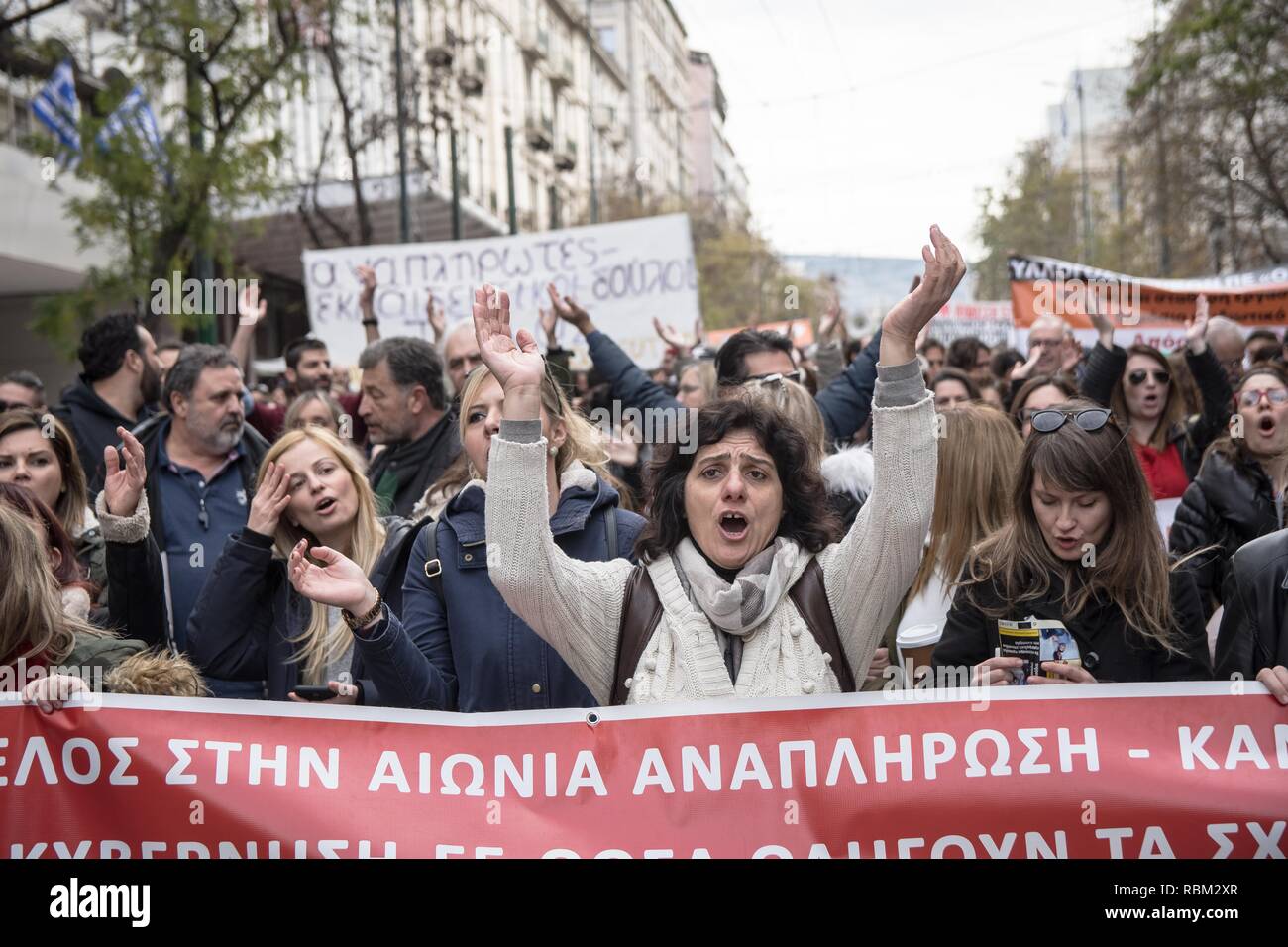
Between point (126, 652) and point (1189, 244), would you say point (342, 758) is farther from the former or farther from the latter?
point (1189, 244)

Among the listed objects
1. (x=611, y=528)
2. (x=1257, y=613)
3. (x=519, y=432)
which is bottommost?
(x=1257, y=613)

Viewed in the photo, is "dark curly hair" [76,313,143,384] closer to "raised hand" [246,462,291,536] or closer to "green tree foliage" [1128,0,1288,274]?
"raised hand" [246,462,291,536]

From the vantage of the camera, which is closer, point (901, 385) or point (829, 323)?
point (901, 385)

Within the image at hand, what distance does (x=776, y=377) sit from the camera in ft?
15.7

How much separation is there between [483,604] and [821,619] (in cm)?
96

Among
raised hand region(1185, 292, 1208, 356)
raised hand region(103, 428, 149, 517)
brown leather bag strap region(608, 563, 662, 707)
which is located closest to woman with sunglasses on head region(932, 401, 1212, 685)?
brown leather bag strap region(608, 563, 662, 707)

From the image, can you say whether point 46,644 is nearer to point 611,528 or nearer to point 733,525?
point 611,528

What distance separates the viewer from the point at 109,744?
334cm

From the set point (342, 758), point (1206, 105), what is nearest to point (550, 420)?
point (342, 758)

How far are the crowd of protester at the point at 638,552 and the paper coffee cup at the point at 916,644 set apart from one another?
1.2 inches

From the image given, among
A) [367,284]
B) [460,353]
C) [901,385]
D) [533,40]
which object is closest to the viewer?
[901,385]

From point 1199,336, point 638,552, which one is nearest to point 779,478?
point 638,552

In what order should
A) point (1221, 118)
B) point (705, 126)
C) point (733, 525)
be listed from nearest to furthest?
1. point (733, 525)
2. point (1221, 118)
3. point (705, 126)
